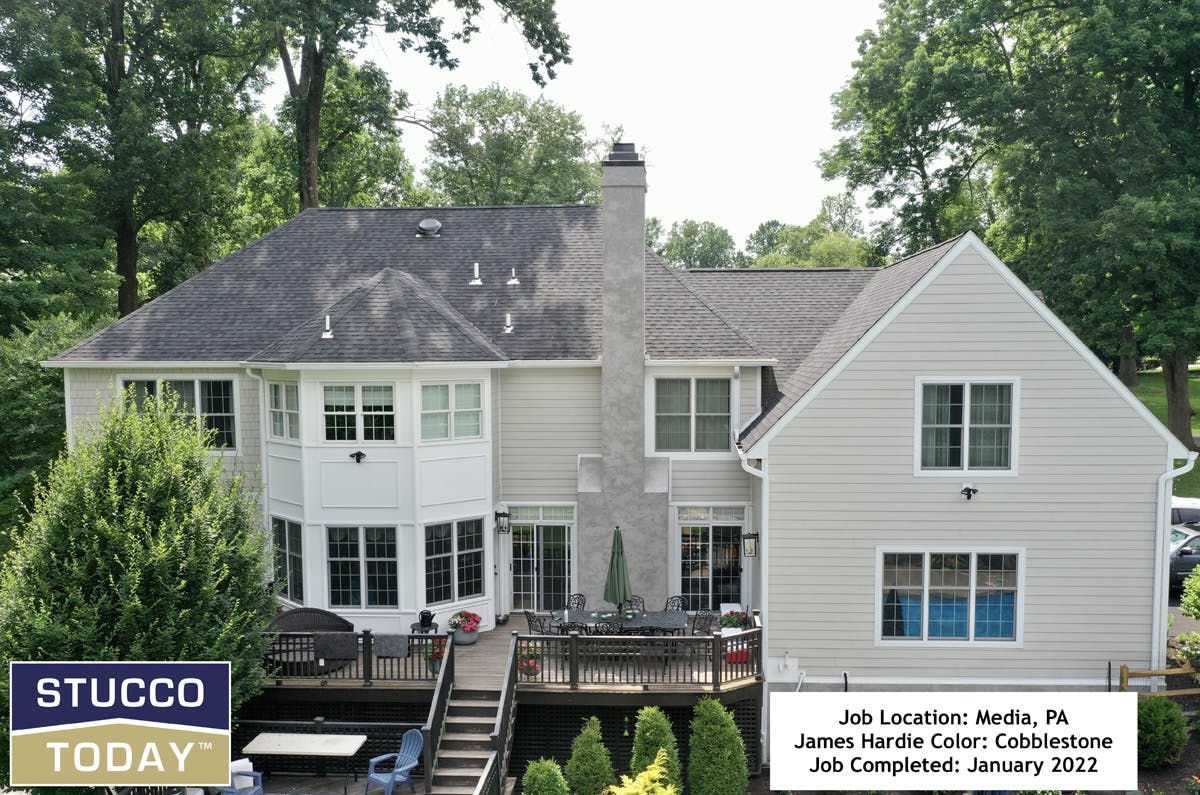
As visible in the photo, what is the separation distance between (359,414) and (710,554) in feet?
27.5

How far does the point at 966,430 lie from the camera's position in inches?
599

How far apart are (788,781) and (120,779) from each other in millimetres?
9432

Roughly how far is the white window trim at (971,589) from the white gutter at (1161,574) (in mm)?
2387

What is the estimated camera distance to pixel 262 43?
1320 inches

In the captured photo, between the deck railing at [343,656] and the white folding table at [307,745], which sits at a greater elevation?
the deck railing at [343,656]

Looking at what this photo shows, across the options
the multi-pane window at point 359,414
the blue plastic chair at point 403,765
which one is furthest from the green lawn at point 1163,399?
the blue plastic chair at point 403,765

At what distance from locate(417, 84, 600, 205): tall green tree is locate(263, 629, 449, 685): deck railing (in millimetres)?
32415

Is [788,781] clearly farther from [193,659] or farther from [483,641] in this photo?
[193,659]

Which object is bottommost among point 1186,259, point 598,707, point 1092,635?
point 598,707

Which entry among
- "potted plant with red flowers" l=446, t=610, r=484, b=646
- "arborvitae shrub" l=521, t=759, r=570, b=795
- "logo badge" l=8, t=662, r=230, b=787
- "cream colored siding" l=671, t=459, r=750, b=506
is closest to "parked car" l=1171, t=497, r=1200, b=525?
"cream colored siding" l=671, t=459, r=750, b=506

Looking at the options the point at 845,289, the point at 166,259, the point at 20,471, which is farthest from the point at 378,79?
the point at 845,289

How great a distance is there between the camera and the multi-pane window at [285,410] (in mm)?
17219

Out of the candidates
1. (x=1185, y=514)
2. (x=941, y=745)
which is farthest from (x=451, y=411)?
(x=1185, y=514)

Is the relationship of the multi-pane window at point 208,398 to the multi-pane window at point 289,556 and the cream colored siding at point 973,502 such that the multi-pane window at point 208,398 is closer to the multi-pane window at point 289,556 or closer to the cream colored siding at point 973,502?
the multi-pane window at point 289,556
